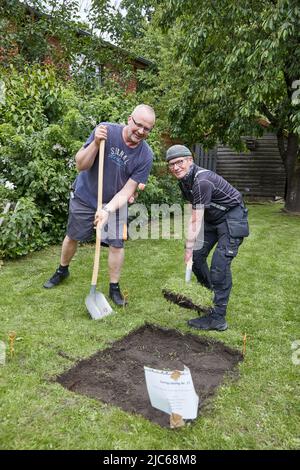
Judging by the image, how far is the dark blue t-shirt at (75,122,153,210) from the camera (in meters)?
3.82

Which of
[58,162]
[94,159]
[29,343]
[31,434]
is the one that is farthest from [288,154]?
[31,434]

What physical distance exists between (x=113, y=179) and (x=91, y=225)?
51 cm

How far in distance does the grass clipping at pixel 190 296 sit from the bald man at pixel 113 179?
663 mm

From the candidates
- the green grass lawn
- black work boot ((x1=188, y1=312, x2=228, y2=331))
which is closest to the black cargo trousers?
black work boot ((x1=188, y1=312, x2=228, y2=331))

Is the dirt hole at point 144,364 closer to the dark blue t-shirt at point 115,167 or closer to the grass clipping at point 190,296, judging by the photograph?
the grass clipping at point 190,296

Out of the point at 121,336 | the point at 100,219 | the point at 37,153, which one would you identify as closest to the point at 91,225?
the point at 100,219

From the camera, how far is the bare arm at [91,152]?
143 inches

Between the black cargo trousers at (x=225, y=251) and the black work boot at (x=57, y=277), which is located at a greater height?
the black cargo trousers at (x=225, y=251)

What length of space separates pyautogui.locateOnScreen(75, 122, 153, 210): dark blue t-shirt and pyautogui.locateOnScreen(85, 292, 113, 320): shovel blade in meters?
0.87

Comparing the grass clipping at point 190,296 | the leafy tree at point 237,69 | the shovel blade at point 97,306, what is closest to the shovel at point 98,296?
the shovel blade at point 97,306

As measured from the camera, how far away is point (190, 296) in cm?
347

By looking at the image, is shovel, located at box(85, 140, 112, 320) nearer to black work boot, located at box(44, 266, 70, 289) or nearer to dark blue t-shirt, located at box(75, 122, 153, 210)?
dark blue t-shirt, located at box(75, 122, 153, 210)

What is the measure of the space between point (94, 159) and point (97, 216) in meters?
0.57

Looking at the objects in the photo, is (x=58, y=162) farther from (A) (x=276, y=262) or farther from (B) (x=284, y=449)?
(B) (x=284, y=449)
